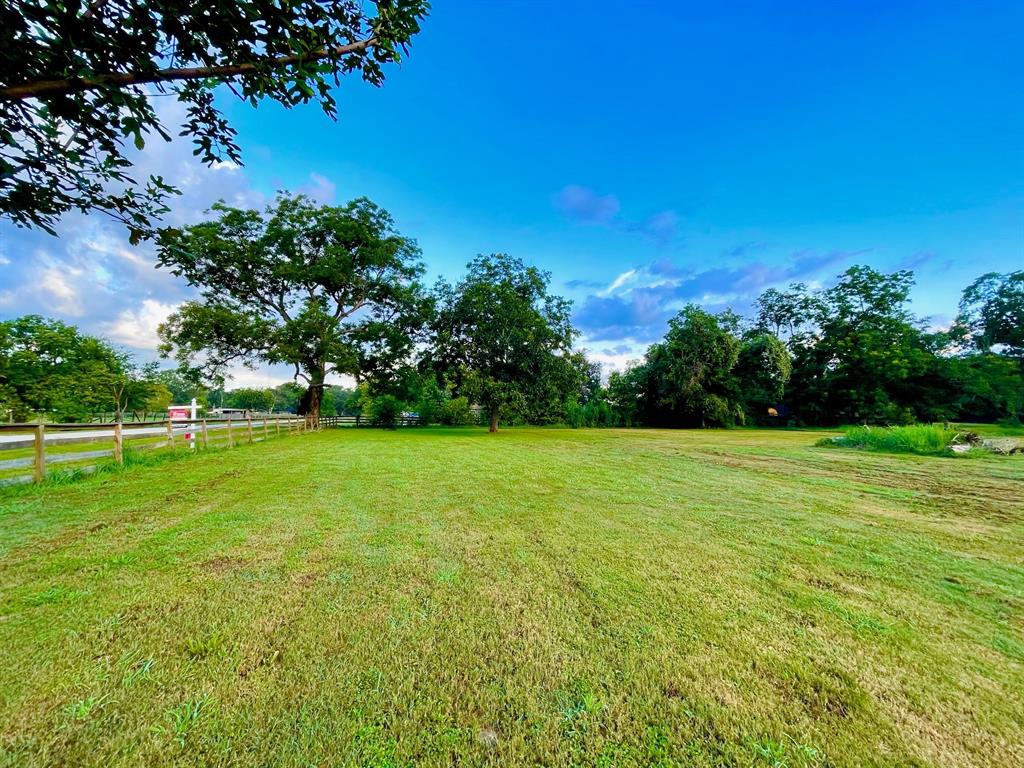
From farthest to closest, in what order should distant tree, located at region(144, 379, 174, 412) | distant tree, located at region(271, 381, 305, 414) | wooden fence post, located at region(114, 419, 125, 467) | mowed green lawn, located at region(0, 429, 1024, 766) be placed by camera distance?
distant tree, located at region(271, 381, 305, 414), distant tree, located at region(144, 379, 174, 412), wooden fence post, located at region(114, 419, 125, 467), mowed green lawn, located at region(0, 429, 1024, 766)

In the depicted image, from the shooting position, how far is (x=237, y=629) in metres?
1.97

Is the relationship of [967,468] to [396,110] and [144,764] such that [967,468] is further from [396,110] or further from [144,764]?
[396,110]

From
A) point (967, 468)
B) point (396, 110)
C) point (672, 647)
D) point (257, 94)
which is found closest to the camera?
point (672, 647)

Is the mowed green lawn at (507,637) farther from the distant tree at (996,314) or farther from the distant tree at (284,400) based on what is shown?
the distant tree at (284,400)

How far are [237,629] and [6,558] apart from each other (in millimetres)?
2575

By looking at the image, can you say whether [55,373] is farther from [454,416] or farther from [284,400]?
[284,400]

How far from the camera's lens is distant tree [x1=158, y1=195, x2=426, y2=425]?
58.9 ft

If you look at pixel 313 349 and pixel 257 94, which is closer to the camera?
pixel 257 94

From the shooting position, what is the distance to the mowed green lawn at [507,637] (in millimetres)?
1335

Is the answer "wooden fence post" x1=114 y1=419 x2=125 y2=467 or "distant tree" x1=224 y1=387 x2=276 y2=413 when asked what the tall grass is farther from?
"distant tree" x1=224 y1=387 x2=276 y2=413

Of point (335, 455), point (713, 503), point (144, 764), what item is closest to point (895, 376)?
point (713, 503)

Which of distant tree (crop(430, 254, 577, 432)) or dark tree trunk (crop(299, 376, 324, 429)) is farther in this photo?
dark tree trunk (crop(299, 376, 324, 429))

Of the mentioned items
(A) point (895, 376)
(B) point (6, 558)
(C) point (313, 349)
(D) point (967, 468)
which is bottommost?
(D) point (967, 468)

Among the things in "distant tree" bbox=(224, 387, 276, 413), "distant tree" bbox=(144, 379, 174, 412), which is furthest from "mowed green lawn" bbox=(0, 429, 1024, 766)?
"distant tree" bbox=(224, 387, 276, 413)
